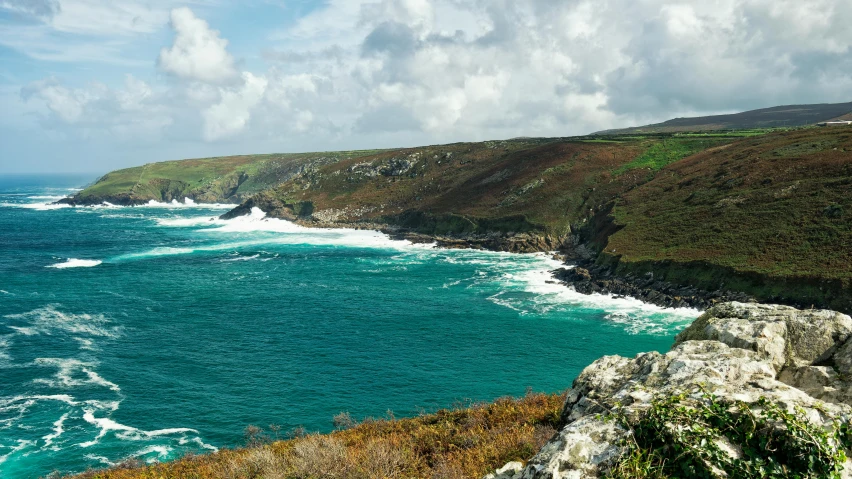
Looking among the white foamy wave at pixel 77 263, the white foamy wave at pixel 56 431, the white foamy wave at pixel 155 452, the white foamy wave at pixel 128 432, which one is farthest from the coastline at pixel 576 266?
the white foamy wave at pixel 77 263

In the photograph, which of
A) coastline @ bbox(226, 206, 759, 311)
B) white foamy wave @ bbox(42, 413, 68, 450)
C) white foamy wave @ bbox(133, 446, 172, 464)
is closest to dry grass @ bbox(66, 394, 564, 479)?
white foamy wave @ bbox(133, 446, 172, 464)

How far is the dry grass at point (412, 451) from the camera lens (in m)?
13.6

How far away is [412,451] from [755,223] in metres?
70.0

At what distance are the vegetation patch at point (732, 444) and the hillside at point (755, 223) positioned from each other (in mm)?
54032

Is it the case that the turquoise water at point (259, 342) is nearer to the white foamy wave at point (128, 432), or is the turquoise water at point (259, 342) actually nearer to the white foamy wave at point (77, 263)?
the white foamy wave at point (128, 432)

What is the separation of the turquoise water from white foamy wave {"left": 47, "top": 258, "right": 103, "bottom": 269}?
0.97ft

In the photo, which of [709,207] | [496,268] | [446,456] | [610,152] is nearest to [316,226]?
[496,268]

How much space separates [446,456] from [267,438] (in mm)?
20042

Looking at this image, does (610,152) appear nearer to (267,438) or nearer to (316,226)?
(316,226)

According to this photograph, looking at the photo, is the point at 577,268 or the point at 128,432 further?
the point at 577,268

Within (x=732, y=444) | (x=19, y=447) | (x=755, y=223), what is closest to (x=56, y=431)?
(x=19, y=447)

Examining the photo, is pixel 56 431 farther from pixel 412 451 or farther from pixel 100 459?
pixel 412 451

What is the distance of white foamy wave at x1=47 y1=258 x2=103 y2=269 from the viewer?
8482cm

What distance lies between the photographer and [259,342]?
161 feet
